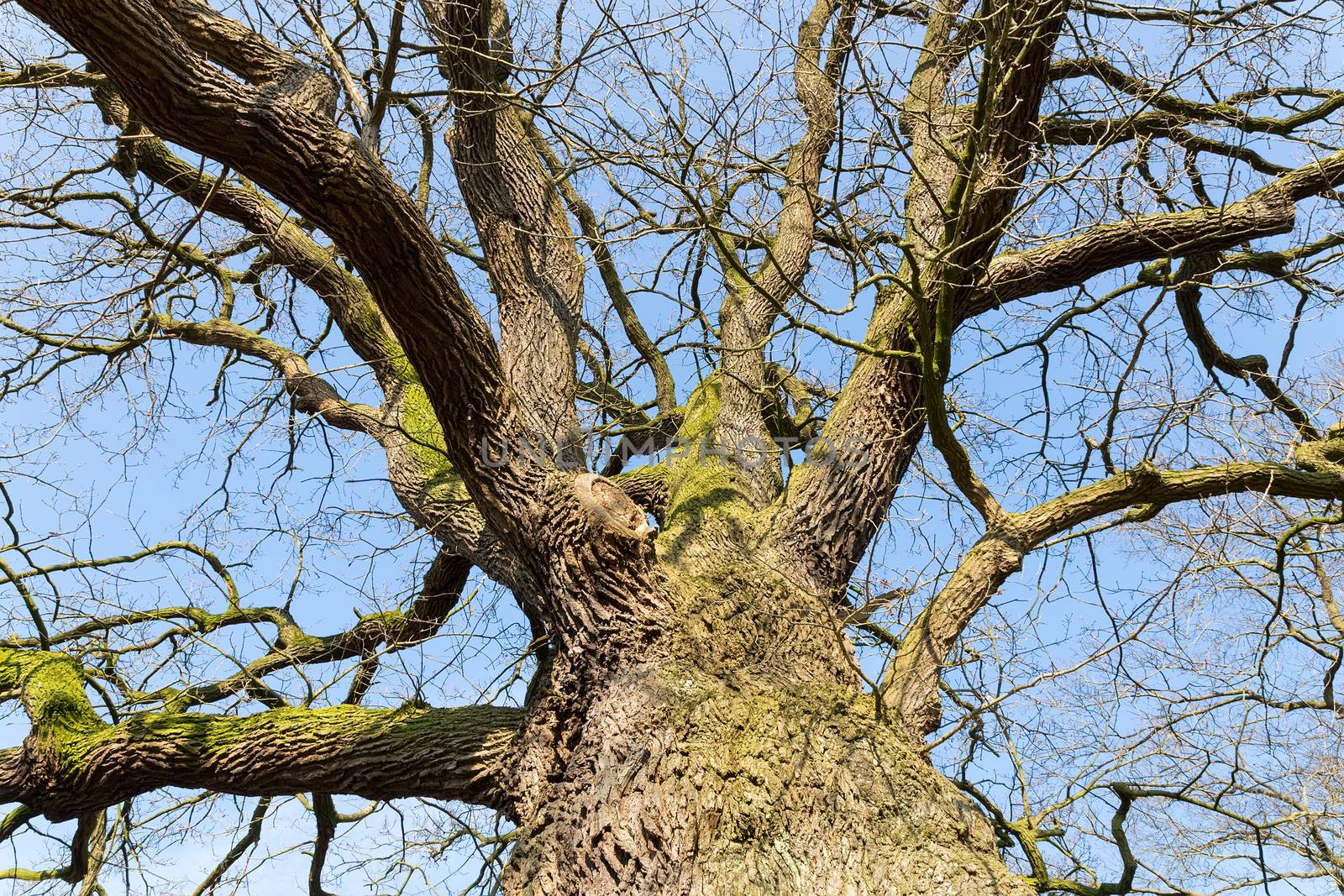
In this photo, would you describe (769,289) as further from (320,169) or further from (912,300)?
(320,169)

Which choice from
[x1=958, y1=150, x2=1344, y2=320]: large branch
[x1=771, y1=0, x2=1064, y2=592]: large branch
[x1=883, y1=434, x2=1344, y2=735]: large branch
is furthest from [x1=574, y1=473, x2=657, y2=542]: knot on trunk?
[x1=958, y1=150, x2=1344, y2=320]: large branch

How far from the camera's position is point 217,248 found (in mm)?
5750

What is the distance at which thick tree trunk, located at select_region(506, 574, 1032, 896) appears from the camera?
8.93ft

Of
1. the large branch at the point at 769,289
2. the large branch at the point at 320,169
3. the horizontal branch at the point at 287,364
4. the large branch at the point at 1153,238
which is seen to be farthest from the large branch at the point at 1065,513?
the horizontal branch at the point at 287,364

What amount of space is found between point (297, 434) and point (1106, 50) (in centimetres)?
456

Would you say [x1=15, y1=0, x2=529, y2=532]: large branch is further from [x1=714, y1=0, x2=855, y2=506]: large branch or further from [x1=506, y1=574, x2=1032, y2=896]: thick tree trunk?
[x1=714, y1=0, x2=855, y2=506]: large branch

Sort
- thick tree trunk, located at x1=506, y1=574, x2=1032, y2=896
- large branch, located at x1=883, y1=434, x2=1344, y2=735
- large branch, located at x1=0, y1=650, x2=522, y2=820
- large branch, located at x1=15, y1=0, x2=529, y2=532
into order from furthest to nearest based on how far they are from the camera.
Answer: large branch, located at x1=883, y1=434, x2=1344, y2=735 < large branch, located at x1=0, y1=650, x2=522, y2=820 < thick tree trunk, located at x1=506, y1=574, x2=1032, y2=896 < large branch, located at x1=15, y1=0, x2=529, y2=532

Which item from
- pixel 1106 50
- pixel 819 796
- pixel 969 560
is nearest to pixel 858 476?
pixel 969 560

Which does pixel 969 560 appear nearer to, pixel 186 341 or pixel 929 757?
pixel 929 757

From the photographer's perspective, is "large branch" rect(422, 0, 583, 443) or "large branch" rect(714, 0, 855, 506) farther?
"large branch" rect(714, 0, 855, 506)

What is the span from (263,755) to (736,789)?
6.26 ft

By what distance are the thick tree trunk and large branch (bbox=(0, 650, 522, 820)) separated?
0.30 metres

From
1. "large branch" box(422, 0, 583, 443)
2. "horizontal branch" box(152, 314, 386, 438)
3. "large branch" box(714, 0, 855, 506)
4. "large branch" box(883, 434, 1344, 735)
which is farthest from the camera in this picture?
"horizontal branch" box(152, 314, 386, 438)

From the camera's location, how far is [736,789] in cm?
289
